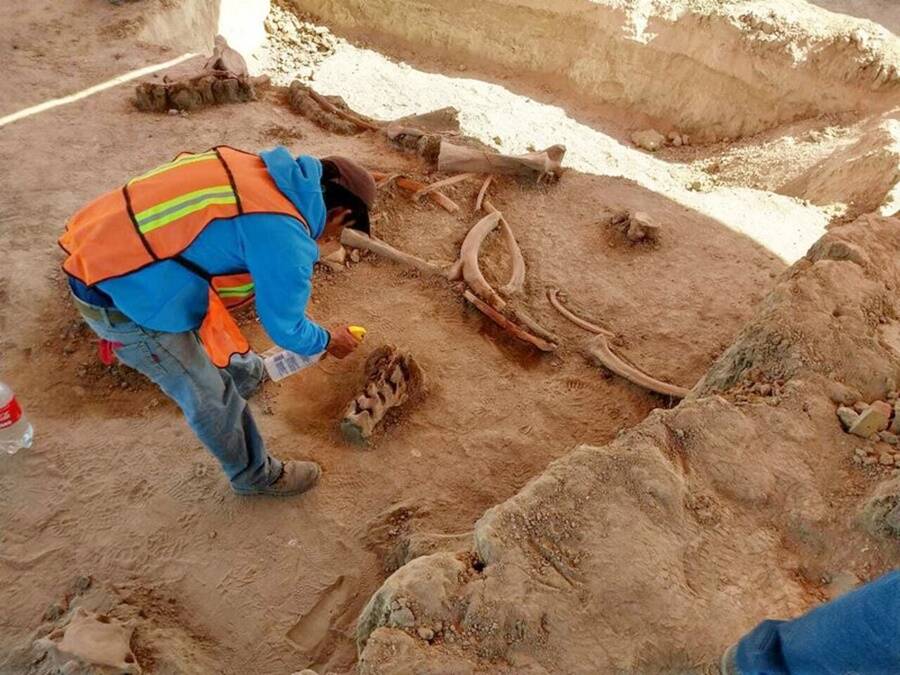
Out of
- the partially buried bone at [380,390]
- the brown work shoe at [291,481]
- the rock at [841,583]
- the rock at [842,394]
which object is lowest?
the brown work shoe at [291,481]

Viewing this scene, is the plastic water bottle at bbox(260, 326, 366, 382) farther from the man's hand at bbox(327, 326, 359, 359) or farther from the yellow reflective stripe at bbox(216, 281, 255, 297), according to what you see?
the yellow reflective stripe at bbox(216, 281, 255, 297)

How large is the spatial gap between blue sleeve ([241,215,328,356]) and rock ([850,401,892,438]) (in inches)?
91.4

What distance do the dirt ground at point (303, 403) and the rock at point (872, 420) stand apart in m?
0.87

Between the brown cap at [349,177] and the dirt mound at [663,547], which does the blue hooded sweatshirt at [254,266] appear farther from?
the dirt mound at [663,547]

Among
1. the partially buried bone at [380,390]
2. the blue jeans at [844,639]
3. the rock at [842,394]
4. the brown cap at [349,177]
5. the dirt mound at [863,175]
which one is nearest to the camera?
the blue jeans at [844,639]

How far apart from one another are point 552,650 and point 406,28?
1074 centimetres

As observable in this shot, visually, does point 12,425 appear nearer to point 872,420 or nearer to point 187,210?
point 187,210

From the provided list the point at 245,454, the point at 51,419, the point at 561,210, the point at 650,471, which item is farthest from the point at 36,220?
the point at 650,471

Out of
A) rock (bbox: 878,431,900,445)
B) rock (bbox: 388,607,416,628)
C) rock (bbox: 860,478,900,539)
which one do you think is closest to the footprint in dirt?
rock (bbox: 388,607,416,628)

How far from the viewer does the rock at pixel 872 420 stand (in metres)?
2.68

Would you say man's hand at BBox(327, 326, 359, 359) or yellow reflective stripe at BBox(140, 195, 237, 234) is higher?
yellow reflective stripe at BBox(140, 195, 237, 234)

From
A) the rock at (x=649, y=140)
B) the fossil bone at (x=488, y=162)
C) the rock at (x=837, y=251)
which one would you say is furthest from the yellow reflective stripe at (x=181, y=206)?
the rock at (x=649, y=140)

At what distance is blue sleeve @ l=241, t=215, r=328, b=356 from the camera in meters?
2.32

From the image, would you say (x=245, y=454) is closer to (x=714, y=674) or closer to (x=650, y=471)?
(x=650, y=471)
